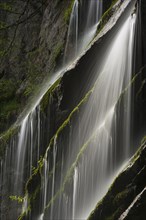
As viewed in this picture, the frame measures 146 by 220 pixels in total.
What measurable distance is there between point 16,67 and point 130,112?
1056 cm

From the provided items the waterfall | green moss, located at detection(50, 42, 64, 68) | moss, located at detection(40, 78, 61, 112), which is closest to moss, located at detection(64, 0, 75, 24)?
the waterfall

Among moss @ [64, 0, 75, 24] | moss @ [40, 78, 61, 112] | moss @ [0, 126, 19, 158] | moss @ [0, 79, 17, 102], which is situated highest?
moss @ [0, 79, 17, 102]

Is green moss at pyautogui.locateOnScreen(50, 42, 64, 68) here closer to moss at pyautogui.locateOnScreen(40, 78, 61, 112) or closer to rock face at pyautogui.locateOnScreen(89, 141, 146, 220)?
moss at pyautogui.locateOnScreen(40, 78, 61, 112)

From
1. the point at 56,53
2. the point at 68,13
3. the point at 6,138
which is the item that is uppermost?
the point at 68,13

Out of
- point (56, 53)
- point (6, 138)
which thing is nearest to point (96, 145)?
point (6, 138)

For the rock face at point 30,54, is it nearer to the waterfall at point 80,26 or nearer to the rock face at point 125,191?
the waterfall at point 80,26

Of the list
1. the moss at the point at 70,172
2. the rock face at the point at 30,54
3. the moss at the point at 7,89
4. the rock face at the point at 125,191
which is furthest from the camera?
the moss at the point at 7,89

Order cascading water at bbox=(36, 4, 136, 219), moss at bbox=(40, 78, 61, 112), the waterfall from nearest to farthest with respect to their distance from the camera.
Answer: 1. cascading water at bbox=(36, 4, 136, 219)
2. moss at bbox=(40, 78, 61, 112)
3. the waterfall

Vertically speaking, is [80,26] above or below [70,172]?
above

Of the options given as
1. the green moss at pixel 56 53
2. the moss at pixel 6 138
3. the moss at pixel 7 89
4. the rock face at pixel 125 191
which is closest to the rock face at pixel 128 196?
the rock face at pixel 125 191

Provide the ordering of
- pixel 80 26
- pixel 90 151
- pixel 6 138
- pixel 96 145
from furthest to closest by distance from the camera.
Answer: pixel 6 138, pixel 80 26, pixel 90 151, pixel 96 145

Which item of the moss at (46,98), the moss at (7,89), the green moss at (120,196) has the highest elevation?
the moss at (7,89)

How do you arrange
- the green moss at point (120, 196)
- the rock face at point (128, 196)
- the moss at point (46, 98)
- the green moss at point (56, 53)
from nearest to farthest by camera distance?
the rock face at point (128, 196), the green moss at point (120, 196), the moss at point (46, 98), the green moss at point (56, 53)

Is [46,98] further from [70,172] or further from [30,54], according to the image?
[30,54]
